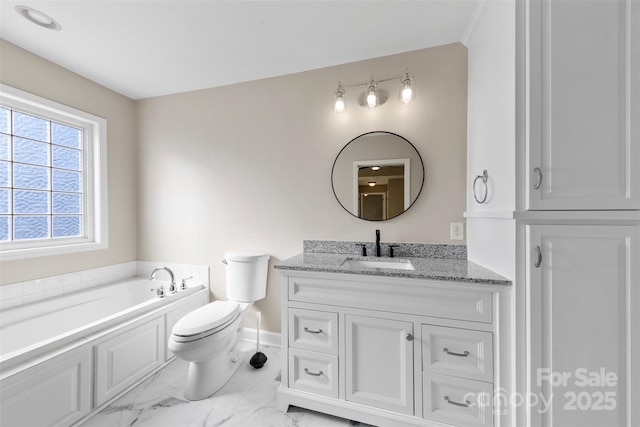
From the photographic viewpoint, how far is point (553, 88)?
1.10 m

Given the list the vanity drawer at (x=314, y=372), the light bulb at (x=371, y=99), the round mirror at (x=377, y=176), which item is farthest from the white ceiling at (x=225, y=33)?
the vanity drawer at (x=314, y=372)

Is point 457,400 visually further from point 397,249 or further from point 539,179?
point 539,179

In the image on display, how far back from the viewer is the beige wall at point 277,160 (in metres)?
1.88

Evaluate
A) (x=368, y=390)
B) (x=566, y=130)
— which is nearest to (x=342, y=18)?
(x=566, y=130)

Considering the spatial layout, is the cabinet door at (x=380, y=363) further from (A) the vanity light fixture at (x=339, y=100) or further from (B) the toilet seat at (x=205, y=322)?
(A) the vanity light fixture at (x=339, y=100)

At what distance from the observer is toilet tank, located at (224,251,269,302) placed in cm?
215

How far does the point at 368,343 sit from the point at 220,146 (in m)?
2.05

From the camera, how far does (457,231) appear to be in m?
1.85

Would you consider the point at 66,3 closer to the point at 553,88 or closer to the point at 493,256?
the point at 553,88

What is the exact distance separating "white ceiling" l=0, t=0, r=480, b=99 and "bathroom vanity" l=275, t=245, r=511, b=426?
1.54 m

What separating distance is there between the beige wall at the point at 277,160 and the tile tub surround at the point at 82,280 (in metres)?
0.10

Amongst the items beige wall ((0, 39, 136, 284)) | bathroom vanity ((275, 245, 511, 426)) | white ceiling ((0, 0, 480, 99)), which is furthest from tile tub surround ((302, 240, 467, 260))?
beige wall ((0, 39, 136, 284))

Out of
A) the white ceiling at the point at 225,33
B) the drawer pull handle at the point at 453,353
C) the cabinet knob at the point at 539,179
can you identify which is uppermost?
the white ceiling at the point at 225,33

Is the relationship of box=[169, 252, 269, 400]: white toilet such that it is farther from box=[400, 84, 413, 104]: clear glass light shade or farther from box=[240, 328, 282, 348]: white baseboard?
box=[400, 84, 413, 104]: clear glass light shade
